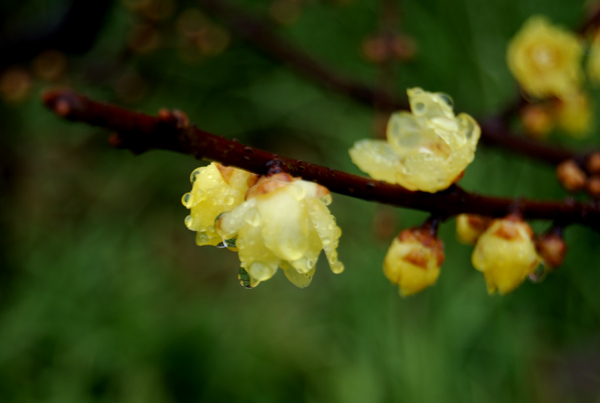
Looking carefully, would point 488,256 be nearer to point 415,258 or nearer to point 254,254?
point 415,258

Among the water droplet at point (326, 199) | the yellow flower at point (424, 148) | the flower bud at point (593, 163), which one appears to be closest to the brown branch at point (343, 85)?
the flower bud at point (593, 163)

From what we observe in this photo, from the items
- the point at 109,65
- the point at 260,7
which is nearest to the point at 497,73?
the point at 260,7

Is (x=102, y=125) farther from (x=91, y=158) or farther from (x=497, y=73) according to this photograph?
(x=91, y=158)

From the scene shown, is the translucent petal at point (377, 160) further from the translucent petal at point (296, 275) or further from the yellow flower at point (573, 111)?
the yellow flower at point (573, 111)

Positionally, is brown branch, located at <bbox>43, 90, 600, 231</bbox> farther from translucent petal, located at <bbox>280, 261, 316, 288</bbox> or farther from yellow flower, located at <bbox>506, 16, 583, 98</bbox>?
yellow flower, located at <bbox>506, 16, 583, 98</bbox>

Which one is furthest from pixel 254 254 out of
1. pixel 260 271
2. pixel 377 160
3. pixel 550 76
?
pixel 550 76

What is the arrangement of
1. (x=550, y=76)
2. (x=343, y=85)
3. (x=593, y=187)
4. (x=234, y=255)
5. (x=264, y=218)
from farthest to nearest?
1. (x=234, y=255)
2. (x=343, y=85)
3. (x=550, y=76)
4. (x=593, y=187)
5. (x=264, y=218)
